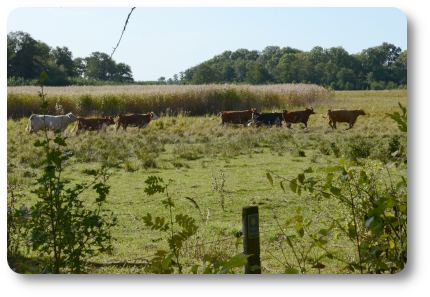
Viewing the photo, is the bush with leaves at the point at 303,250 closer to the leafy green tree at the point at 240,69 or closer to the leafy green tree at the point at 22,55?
the leafy green tree at the point at 240,69

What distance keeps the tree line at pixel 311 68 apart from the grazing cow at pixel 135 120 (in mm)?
3934

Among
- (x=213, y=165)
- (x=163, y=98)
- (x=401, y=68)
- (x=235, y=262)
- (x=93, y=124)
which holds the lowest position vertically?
(x=213, y=165)

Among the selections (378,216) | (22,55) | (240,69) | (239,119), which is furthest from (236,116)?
(378,216)

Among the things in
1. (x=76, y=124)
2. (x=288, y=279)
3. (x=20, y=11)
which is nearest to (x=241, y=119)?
(x=76, y=124)

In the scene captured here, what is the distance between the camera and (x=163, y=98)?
420 inches

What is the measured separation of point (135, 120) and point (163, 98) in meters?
0.94

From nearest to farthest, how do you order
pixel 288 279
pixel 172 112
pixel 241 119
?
1. pixel 288 279
2. pixel 172 112
3. pixel 241 119

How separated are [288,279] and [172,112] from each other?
8.38 metres

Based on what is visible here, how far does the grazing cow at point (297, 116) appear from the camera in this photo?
11.1 meters

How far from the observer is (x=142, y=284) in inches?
123

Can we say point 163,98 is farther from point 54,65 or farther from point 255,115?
point 54,65

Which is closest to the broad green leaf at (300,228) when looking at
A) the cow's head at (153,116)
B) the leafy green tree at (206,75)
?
the leafy green tree at (206,75)
